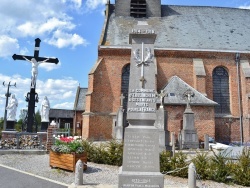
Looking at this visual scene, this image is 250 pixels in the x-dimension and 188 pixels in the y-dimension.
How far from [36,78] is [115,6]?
14034 millimetres

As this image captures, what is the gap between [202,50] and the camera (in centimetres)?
2112

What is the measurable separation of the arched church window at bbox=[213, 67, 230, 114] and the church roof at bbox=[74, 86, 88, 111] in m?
16.0

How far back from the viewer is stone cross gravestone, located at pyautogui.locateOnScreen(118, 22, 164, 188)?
5293mm

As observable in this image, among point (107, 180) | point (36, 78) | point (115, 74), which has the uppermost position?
point (115, 74)

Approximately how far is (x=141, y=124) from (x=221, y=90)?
17488mm

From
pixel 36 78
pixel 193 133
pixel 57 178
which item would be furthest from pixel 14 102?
pixel 193 133

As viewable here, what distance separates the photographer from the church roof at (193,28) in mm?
21562

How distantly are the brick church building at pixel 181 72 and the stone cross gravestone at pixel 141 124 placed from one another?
1195 centimetres

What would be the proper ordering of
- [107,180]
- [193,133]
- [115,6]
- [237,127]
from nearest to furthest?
[107,180]
[193,133]
[237,127]
[115,6]

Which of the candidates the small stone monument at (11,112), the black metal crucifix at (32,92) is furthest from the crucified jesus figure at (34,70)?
the small stone monument at (11,112)

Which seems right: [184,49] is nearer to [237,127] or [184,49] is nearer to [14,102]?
[237,127]

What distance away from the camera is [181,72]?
21031 millimetres

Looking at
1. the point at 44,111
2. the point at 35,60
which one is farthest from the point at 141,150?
the point at 35,60

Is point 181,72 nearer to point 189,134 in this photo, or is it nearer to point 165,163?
point 189,134
